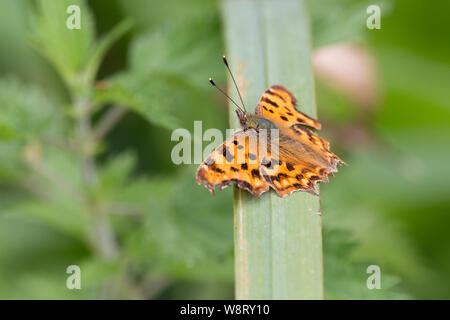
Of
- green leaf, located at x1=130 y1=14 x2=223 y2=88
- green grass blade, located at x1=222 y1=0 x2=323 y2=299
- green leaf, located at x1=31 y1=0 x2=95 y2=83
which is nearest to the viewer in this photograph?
green grass blade, located at x1=222 y1=0 x2=323 y2=299

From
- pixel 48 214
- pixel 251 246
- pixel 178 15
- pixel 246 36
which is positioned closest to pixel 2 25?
pixel 178 15

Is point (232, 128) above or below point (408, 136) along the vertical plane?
below

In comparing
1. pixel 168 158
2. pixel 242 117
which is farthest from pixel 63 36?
pixel 168 158

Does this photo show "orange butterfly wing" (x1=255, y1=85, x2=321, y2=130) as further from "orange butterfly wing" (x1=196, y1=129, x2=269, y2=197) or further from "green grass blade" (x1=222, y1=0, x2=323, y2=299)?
"orange butterfly wing" (x1=196, y1=129, x2=269, y2=197)

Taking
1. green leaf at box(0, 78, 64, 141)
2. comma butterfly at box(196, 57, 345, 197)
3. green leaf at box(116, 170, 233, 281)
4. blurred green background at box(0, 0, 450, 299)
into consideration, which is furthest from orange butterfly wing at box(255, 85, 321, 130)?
green leaf at box(0, 78, 64, 141)

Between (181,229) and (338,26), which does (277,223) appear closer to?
(181,229)
